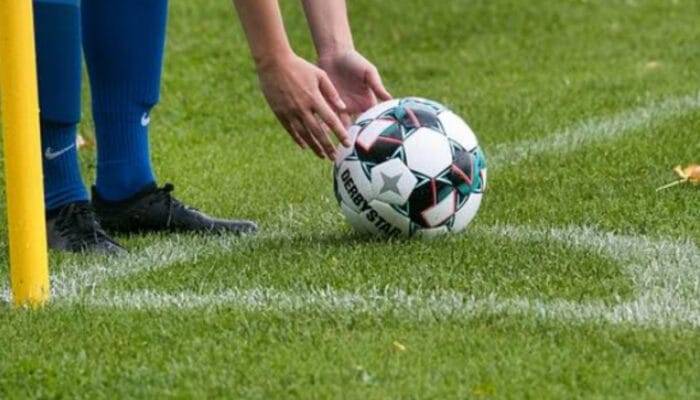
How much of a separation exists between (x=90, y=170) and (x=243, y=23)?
253cm

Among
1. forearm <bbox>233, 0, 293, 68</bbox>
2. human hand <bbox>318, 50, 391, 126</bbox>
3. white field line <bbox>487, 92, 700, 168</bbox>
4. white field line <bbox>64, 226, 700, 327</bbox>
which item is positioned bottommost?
white field line <bbox>487, 92, 700, 168</bbox>

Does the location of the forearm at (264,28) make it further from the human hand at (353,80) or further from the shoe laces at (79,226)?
the shoe laces at (79,226)

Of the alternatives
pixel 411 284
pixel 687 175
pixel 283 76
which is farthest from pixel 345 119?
pixel 687 175

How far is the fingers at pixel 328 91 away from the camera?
14.3 feet

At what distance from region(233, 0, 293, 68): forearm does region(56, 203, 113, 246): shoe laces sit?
3.04 ft

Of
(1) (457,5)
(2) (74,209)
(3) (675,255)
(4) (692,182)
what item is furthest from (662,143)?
(1) (457,5)

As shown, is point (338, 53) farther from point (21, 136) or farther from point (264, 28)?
point (21, 136)

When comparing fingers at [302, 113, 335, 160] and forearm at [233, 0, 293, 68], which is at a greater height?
forearm at [233, 0, 293, 68]

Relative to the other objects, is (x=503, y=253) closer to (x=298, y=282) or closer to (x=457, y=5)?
(x=298, y=282)

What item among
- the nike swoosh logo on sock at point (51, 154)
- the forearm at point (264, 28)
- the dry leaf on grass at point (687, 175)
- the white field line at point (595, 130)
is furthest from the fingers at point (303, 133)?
the white field line at point (595, 130)

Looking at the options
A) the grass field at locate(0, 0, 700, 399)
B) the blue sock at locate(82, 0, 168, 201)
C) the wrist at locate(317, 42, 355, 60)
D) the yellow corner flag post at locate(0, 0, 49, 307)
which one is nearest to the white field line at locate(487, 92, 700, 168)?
the grass field at locate(0, 0, 700, 399)

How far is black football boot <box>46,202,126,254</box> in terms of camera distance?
195 inches

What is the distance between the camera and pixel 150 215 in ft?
17.5

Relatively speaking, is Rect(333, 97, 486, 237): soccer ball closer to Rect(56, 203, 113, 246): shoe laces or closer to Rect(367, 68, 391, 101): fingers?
Rect(367, 68, 391, 101): fingers
